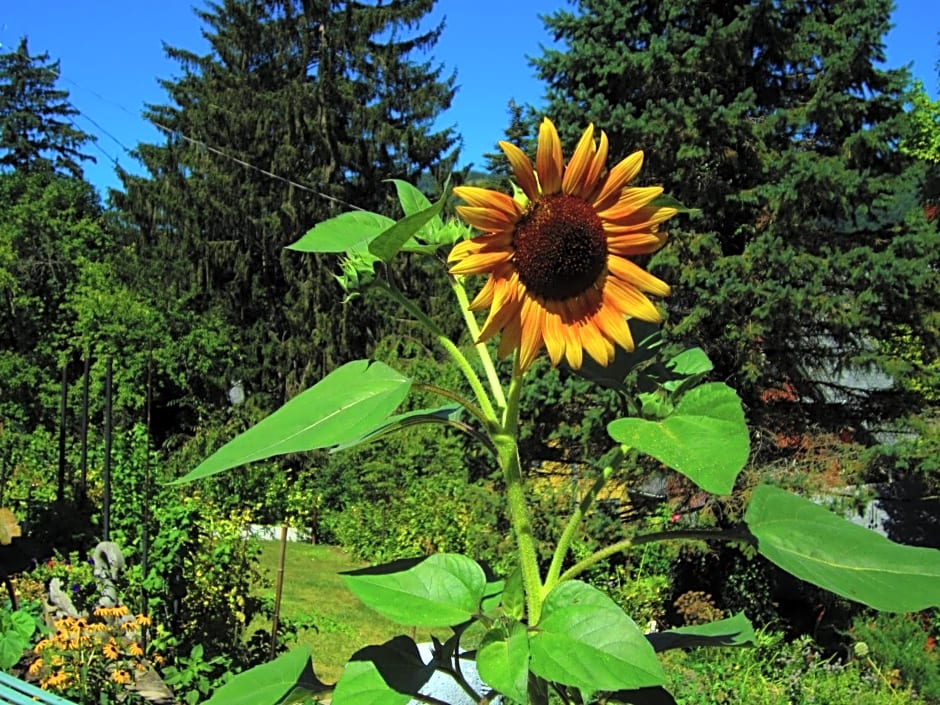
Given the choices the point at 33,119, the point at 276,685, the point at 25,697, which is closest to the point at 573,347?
the point at 276,685

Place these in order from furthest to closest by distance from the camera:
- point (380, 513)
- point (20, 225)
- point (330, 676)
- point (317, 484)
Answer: point (20, 225)
point (317, 484)
point (380, 513)
point (330, 676)

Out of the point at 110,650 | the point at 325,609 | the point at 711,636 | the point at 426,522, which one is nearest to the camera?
the point at 711,636

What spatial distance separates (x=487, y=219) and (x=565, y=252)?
0.07 meters

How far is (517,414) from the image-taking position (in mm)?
672

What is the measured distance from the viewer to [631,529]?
5.59m

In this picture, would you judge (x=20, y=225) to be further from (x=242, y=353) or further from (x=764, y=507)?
(x=764, y=507)

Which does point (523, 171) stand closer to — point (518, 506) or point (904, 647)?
point (518, 506)

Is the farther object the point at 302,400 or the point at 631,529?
the point at 631,529

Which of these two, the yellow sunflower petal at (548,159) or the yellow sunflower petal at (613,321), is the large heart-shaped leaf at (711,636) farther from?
the yellow sunflower petal at (548,159)

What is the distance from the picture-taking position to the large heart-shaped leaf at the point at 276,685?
70 centimetres

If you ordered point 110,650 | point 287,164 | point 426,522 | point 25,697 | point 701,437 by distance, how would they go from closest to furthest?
point 701,437
point 25,697
point 110,650
point 426,522
point 287,164

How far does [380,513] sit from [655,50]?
15.3 feet

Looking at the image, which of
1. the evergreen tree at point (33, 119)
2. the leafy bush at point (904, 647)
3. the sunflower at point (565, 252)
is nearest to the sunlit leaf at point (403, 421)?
the sunflower at point (565, 252)

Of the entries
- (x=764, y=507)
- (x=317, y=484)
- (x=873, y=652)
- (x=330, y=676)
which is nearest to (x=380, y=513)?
(x=317, y=484)
